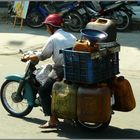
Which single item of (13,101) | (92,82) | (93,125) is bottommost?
(13,101)

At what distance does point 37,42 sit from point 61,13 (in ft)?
5.86

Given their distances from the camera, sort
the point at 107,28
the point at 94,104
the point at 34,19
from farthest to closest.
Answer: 1. the point at 34,19
2. the point at 107,28
3. the point at 94,104

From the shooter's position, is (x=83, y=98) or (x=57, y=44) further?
(x=57, y=44)

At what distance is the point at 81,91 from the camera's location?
6508 millimetres

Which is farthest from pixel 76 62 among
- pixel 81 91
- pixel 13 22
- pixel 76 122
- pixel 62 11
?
pixel 13 22

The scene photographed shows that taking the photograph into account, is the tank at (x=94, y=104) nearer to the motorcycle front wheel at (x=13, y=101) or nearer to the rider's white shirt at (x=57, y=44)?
A: the rider's white shirt at (x=57, y=44)

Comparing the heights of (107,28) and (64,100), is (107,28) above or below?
above

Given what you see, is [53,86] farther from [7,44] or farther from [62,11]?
[62,11]

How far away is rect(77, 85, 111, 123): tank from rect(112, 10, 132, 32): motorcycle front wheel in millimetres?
8918

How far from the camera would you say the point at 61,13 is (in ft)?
50.4

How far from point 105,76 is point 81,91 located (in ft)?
1.34

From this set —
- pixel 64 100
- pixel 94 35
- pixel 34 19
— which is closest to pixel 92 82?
pixel 64 100

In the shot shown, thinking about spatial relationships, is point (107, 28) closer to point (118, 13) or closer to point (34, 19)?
point (118, 13)

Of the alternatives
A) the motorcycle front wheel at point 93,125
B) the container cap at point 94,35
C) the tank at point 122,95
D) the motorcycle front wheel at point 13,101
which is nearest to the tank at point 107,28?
the container cap at point 94,35
